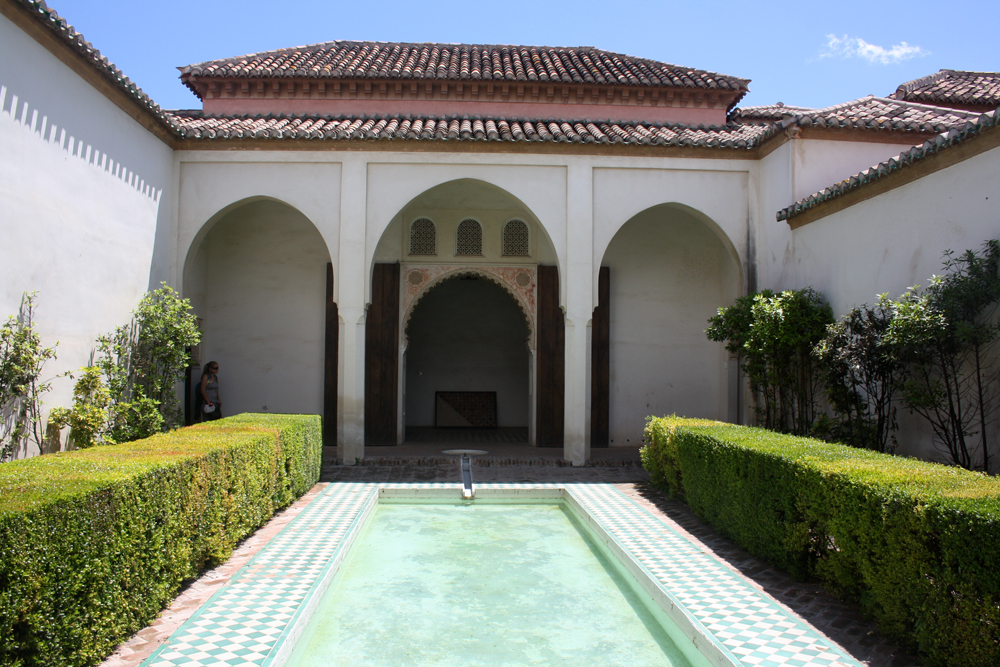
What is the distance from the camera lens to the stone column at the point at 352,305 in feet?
32.0

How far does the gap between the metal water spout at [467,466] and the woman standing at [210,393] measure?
3.38 meters

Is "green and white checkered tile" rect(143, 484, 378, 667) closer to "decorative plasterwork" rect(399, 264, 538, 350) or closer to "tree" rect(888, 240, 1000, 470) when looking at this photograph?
"tree" rect(888, 240, 1000, 470)

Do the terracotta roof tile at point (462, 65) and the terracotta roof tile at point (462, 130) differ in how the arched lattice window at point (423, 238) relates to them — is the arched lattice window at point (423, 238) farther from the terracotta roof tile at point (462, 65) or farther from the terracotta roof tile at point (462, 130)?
the terracotta roof tile at point (462, 65)

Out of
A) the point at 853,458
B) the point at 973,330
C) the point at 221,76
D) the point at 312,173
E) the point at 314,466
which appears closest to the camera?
the point at 853,458

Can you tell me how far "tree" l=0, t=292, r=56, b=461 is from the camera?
641cm

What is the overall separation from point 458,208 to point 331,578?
24.8 ft

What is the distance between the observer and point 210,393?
10727 mm

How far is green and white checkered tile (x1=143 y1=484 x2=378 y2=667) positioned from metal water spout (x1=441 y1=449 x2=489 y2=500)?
61.7 inches

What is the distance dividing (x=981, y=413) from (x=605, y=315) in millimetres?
6203

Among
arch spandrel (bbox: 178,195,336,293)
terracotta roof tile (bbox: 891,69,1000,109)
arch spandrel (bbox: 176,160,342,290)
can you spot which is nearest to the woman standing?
arch spandrel (bbox: 178,195,336,293)

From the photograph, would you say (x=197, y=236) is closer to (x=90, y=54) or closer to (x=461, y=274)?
(x=90, y=54)

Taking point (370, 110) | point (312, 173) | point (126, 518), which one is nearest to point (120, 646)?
point (126, 518)

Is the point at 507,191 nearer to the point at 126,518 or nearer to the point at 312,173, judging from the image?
the point at 312,173

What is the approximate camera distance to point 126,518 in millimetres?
3854
